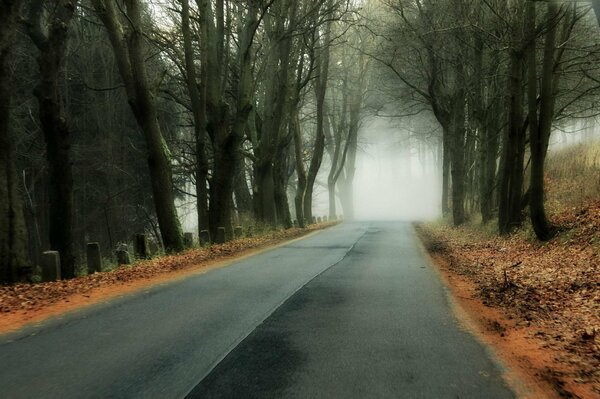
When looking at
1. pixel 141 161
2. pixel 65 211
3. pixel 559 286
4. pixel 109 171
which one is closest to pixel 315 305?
pixel 559 286

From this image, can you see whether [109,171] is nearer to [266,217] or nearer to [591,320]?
[266,217]

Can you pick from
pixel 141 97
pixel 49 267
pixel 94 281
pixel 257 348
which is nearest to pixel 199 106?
pixel 141 97

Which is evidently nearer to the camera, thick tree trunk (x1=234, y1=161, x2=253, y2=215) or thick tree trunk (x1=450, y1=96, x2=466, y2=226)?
thick tree trunk (x1=450, y1=96, x2=466, y2=226)

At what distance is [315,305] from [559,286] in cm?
419

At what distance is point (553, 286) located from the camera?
28.8ft

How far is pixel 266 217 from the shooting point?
25000mm

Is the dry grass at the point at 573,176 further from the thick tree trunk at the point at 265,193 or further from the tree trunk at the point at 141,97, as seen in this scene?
the thick tree trunk at the point at 265,193

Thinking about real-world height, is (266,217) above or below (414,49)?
below

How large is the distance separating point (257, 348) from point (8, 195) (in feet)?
22.9

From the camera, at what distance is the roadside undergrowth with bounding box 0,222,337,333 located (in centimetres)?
730

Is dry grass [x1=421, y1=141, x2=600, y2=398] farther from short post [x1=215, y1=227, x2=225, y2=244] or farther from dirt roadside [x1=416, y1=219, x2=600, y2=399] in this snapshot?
short post [x1=215, y1=227, x2=225, y2=244]

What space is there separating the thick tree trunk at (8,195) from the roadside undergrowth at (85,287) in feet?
1.76

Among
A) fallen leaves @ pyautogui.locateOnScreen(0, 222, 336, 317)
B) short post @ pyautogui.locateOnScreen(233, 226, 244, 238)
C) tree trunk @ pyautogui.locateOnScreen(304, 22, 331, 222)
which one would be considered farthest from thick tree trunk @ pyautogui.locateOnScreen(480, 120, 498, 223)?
fallen leaves @ pyautogui.locateOnScreen(0, 222, 336, 317)

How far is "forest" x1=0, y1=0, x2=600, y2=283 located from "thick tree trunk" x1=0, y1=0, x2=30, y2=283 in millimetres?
26
